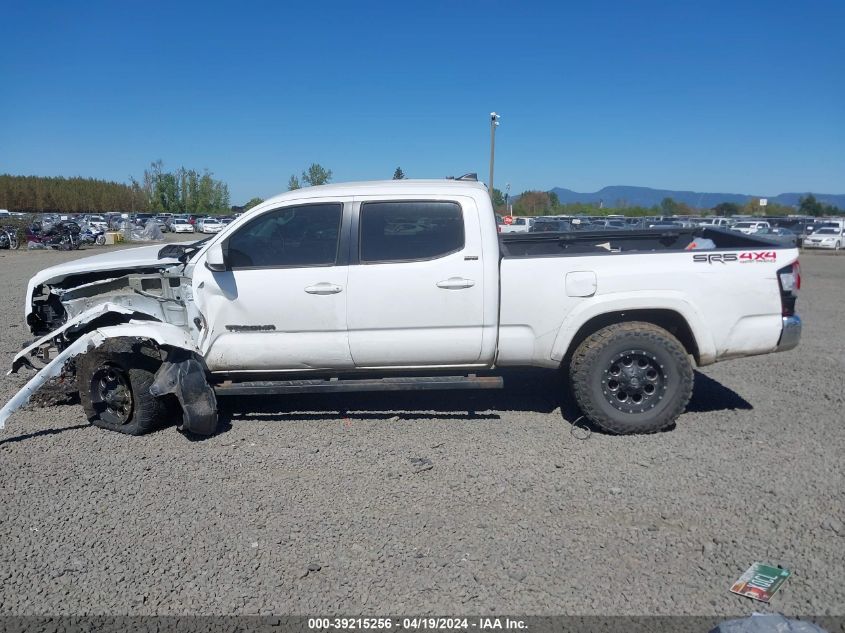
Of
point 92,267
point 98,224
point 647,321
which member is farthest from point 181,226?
point 647,321

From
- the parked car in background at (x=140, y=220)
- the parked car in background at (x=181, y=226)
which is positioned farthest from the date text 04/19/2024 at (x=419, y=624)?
the parked car in background at (x=181, y=226)

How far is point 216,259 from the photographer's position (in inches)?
209

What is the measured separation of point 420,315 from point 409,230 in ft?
2.25

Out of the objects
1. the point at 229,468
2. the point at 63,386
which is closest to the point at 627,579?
the point at 229,468

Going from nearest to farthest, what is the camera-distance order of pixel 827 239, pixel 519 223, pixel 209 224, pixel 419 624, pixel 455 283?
1. pixel 419 624
2. pixel 455 283
3. pixel 827 239
4. pixel 519 223
5. pixel 209 224

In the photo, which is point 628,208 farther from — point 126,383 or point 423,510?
point 423,510

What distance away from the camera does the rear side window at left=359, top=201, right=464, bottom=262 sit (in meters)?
A: 5.37

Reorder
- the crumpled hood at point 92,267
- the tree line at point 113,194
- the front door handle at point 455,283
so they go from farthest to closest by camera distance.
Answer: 1. the tree line at point 113,194
2. the crumpled hood at point 92,267
3. the front door handle at point 455,283

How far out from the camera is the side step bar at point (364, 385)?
5.32m

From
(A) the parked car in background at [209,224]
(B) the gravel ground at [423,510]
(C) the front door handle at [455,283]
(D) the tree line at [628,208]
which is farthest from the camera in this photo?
(D) the tree line at [628,208]

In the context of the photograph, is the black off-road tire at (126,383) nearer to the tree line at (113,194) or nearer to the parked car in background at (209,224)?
the parked car in background at (209,224)

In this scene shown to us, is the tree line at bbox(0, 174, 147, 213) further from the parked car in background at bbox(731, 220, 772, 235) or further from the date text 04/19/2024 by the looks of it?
the date text 04/19/2024

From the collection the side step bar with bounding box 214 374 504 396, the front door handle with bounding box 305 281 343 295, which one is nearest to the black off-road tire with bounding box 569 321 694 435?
the side step bar with bounding box 214 374 504 396

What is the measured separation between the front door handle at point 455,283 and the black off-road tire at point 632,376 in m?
1.02
